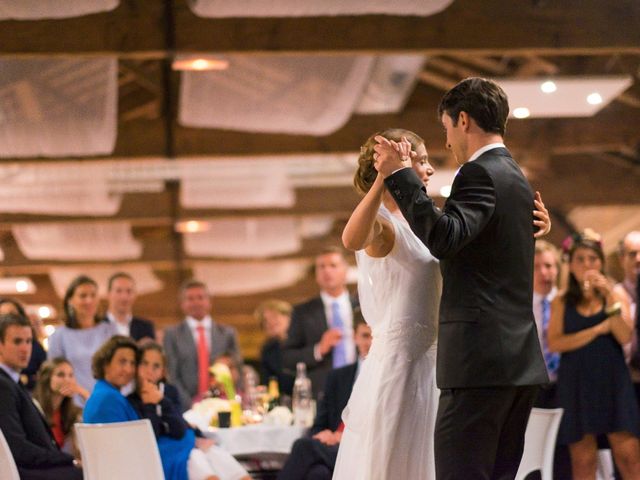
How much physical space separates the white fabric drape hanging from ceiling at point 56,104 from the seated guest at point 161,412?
2829 millimetres

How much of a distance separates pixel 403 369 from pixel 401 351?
54 mm

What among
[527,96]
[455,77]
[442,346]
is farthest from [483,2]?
[442,346]

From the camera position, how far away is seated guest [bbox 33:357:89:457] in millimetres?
6457

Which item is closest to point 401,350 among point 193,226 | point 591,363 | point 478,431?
point 478,431

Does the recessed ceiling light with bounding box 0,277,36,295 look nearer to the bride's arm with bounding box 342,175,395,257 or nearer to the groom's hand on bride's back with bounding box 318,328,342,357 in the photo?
the groom's hand on bride's back with bounding box 318,328,342,357

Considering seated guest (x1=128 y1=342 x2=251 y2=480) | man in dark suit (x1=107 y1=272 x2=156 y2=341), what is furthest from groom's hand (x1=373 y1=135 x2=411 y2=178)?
man in dark suit (x1=107 y1=272 x2=156 y2=341)

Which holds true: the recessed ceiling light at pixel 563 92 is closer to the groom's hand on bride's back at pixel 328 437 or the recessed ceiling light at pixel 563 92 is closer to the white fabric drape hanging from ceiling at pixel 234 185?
the groom's hand on bride's back at pixel 328 437

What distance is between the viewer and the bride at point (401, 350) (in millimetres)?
3234

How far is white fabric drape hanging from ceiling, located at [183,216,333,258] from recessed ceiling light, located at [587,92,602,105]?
5.60m

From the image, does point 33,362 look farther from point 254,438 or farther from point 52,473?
point 52,473

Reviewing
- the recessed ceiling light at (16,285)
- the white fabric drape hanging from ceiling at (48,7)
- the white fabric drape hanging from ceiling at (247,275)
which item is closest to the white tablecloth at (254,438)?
the white fabric drape hanging from ceiling at (48,7)

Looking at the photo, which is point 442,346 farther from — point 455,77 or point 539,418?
point 455,77

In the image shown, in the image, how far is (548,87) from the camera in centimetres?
853

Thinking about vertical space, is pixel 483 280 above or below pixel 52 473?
above
